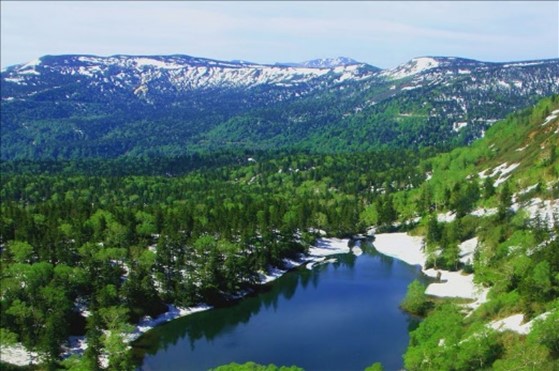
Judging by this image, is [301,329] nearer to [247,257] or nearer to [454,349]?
[247,257]

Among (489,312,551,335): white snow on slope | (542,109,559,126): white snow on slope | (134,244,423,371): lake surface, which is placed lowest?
(134,244,423,371): lake surface

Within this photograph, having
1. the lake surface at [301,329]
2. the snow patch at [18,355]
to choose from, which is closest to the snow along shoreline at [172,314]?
the snow patch at [18,355]

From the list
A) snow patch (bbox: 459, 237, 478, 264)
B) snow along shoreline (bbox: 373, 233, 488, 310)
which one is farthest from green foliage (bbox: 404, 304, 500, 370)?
snow patch (bbox: 459, 237, 478, 264)

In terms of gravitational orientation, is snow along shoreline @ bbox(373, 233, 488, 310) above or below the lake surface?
above

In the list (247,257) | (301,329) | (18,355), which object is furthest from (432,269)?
(18,355)

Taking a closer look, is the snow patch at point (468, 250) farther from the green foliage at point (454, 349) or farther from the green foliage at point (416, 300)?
the green foliage at point (454, 349)

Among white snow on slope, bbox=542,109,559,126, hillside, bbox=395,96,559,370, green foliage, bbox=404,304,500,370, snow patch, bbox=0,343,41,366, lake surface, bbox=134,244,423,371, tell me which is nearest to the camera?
green foliage, bbox=404,304,500,370

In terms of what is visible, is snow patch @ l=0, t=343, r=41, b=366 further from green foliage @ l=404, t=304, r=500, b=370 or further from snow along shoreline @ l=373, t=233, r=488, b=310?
snow along shoreline @ l=373, t=233, r=488, b=310
